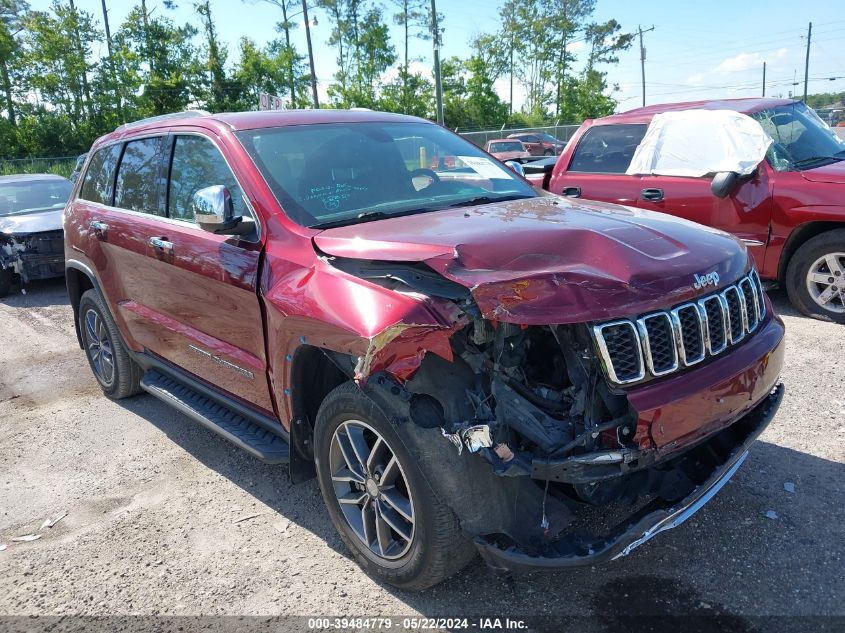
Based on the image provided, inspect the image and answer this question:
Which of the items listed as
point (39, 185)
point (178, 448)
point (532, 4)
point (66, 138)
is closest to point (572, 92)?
point (532, 4)

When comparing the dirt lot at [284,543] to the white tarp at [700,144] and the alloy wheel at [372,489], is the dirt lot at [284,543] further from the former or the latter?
the white tarp at [700,144]

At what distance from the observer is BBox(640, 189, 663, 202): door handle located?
6.52 meters

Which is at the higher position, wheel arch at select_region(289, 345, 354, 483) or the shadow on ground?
wheel arch at select_region(289, 345, 354, 483)

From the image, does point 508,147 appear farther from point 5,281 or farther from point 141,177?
point 141,177

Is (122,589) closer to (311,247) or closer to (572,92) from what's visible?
(311,247)

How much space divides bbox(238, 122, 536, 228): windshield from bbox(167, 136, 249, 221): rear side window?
0.19m

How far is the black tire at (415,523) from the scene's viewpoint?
2439mm

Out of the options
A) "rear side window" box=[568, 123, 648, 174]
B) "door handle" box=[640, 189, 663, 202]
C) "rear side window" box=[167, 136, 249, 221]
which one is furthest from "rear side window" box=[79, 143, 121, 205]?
"door handle" box=[640, 189, 663, 202]

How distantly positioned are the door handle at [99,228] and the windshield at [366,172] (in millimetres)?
1664

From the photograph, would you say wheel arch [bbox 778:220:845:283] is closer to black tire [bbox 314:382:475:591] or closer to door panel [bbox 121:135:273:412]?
black tire [bbox 314:382:475:591]

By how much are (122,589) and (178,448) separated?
58.1 inches

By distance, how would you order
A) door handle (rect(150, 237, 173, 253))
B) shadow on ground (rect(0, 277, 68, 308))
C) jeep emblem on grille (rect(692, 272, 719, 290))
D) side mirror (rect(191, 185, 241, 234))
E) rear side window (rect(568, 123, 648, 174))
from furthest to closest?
shadow on ground (rect(0, 277, 68, 308)), rear side window (rect(568, 123, 648, 174)), door handle (rect(150, 237, 173, 253)), side mirror (rect(191, 185, 241, 234)), jeep emblem on grille (rect(692, 272, 719, 290))

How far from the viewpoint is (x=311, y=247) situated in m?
2.90

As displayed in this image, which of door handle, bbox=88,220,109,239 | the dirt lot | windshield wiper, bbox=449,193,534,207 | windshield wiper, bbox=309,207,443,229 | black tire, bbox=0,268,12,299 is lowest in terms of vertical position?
the dirt lot
